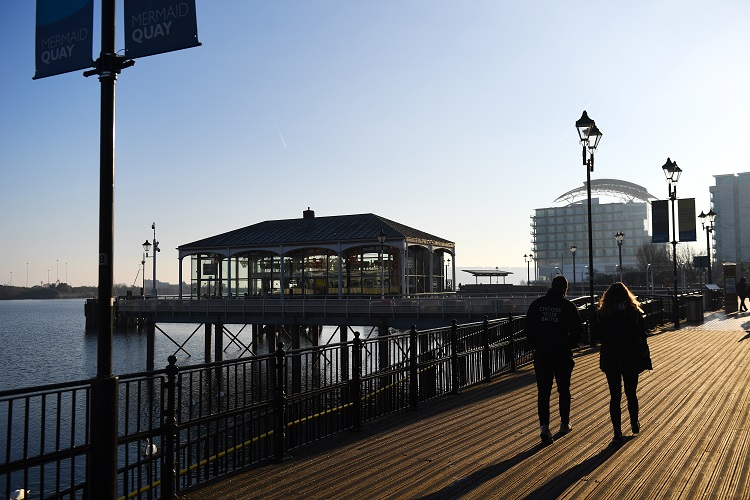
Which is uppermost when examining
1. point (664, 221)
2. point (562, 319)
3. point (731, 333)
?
point (664, 221)

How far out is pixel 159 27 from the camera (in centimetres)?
555

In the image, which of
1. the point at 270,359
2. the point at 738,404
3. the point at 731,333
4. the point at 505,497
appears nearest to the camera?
the point at 505,497

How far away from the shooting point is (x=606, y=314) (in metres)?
7.59

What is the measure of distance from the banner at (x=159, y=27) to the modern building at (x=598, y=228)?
173 metres

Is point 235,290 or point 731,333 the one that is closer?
point 731,333

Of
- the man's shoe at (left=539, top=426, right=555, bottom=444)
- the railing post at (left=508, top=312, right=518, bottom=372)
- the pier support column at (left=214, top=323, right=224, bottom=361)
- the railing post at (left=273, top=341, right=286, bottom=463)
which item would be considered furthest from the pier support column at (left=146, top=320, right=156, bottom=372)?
the man's shoe at (left=539, top=426, right=555, bottom=444)

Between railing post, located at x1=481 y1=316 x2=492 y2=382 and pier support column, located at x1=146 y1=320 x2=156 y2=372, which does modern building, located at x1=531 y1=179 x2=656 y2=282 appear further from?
railing post, located at x1=481 y1=316 x2=492 y2=382

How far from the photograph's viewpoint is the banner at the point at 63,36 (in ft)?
18.4

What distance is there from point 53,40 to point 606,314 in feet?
21.6

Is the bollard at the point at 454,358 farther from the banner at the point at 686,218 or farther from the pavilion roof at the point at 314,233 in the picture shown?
the pavilion roof at the point at 314,233

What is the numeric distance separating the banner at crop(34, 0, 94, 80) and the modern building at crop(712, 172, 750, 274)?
664 ft

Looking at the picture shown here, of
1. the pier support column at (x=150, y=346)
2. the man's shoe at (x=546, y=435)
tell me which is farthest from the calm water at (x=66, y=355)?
the man's shoe at (x=546, y=435)

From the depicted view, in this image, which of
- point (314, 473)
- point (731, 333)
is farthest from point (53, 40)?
point (731, 333)

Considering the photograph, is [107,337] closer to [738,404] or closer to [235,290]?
[738,404]
